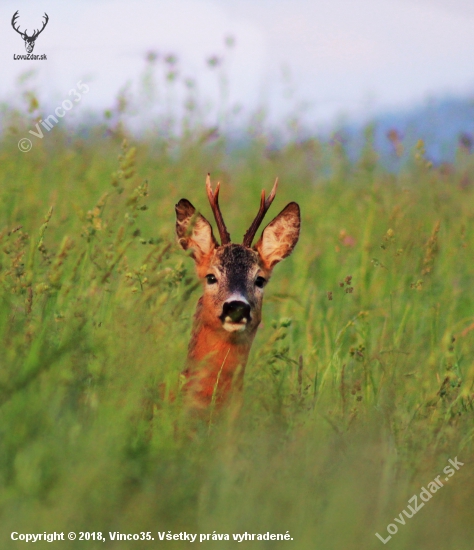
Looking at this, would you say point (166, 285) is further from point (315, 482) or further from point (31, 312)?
point (315, 482)

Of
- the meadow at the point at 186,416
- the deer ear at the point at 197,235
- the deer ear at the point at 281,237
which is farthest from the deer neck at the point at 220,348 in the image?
the deer ear at the point at 281,237

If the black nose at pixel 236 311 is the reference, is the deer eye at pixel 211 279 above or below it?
above

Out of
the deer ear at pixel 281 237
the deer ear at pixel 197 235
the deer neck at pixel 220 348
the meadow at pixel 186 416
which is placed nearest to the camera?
the meadow at pixel 186 416

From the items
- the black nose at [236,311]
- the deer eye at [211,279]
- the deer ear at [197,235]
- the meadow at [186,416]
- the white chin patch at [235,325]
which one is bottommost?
the meadow at [186,416]

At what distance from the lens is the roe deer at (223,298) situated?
16.9 feet

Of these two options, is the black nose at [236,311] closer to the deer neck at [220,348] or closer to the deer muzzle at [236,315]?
the deer muzzle at [236,315]

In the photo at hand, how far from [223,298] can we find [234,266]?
241 mm

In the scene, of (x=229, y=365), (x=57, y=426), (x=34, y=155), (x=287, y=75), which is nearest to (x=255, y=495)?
(x=57, y=426)

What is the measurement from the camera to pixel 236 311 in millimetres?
5148

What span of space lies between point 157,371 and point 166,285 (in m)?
0.67

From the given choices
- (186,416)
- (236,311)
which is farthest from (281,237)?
(186,416)

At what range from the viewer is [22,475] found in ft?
10.8

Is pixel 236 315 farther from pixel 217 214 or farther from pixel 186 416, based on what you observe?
pixel 186 416

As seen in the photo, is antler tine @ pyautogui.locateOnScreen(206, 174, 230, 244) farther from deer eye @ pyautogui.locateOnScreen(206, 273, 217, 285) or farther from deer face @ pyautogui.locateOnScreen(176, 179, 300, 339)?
deer eye @ pyautogui.locateOnScreen(206, 273, 217, 285)
